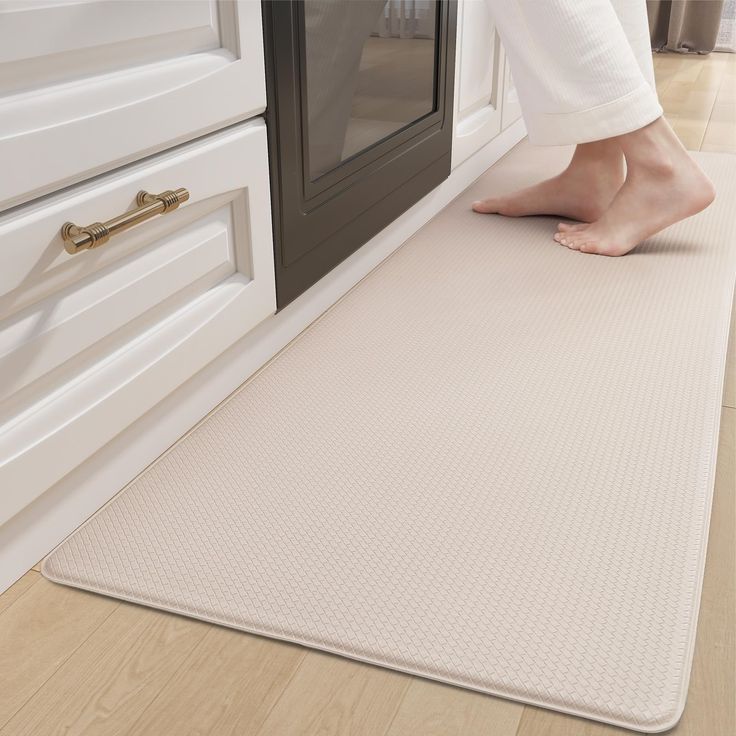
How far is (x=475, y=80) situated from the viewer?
1.66m

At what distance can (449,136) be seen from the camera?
154 cm

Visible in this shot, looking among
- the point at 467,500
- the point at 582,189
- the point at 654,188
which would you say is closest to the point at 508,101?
the point at 582,189

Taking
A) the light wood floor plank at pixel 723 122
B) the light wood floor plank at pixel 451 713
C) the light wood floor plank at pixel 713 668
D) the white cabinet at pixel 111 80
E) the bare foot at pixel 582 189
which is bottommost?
the light wood floor plank at pixel 723 122

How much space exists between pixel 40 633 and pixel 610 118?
1022mm

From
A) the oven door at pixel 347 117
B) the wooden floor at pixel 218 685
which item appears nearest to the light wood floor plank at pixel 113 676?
the wooden floor at pixel 218 685

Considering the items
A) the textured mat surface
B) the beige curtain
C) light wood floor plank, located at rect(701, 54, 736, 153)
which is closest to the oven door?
the textured mat surface

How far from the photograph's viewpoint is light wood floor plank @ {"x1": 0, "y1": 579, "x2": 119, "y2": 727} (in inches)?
25.0

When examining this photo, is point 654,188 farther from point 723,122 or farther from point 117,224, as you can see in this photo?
point 723,122

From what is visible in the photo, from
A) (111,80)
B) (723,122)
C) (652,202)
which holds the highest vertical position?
(111,80)

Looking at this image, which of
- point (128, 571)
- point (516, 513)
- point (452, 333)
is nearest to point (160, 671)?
point (128, 571)

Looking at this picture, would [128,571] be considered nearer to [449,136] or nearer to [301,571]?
[301,571]

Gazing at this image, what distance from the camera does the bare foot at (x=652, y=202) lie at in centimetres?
134

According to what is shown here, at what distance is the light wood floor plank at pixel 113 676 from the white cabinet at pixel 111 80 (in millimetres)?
334

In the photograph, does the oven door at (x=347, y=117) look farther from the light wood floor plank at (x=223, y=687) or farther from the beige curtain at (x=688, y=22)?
the beige curtain at (x=688, y=22)
